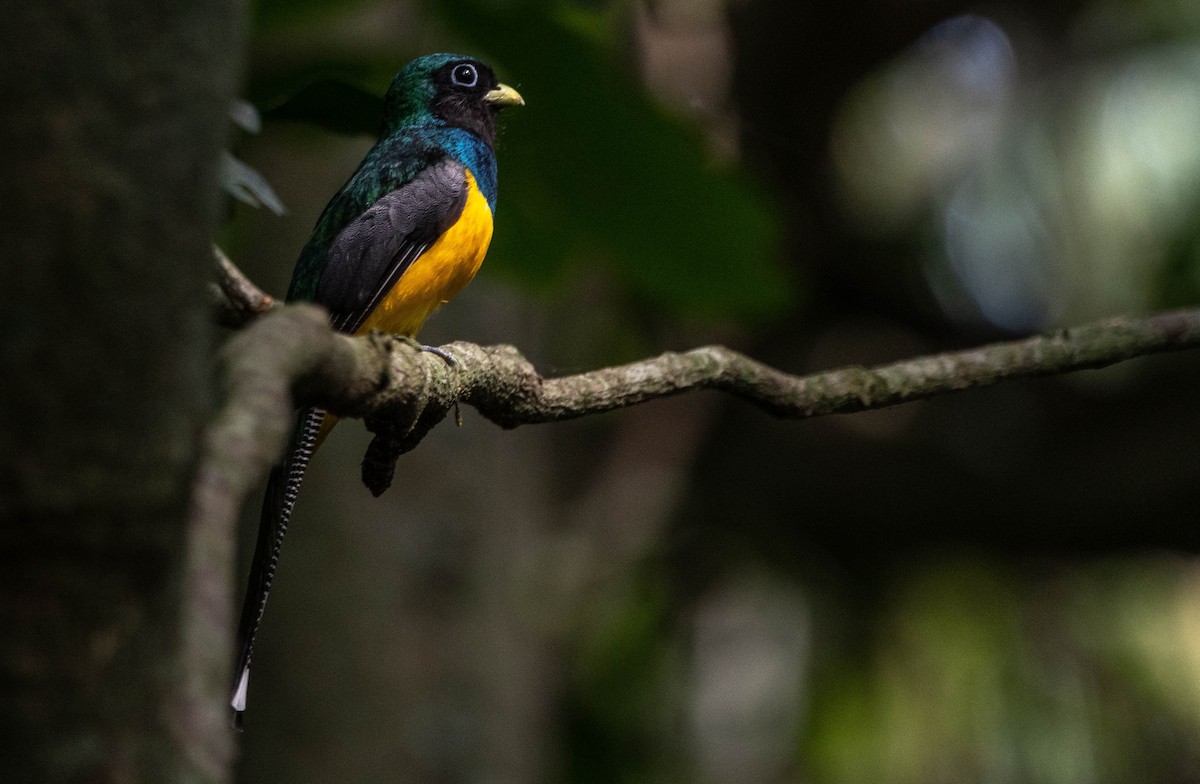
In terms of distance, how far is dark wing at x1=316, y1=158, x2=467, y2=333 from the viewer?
3.45 meters

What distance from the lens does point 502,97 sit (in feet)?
12.9

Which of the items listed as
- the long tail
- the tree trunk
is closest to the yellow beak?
the long tail

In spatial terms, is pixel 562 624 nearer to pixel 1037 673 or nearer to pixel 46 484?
pixel 1037 673

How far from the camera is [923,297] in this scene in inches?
322

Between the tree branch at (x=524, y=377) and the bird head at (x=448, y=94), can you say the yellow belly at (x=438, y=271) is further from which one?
the tree branch at (x=524, y=377)

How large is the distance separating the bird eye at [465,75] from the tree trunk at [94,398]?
3.19 m

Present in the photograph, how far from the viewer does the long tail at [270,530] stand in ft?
9.55

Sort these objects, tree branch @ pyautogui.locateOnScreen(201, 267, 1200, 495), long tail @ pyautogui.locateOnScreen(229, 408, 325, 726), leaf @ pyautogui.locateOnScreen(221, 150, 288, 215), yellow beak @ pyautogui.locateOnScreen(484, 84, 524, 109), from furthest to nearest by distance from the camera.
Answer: yellow beak @ pyautogui.locateOnScreen(484, 84, 524, 109) → long tail @ pyautogui.locateOnScreen(229, 408, 325, 726) → leaf @ pyautogui.locateOnScreen(221, 150, 288, 215) → tree branch @ pyautogui.locateOnScreen(201, 267, 1200, 495)

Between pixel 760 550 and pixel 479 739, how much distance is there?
131 inches

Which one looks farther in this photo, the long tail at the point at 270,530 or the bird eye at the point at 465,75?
the bird eye at the point at 465,75

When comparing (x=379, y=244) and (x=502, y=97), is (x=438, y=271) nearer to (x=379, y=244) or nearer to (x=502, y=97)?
(x=379, y=244)

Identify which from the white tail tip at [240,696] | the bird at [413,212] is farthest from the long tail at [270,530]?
the bird at [413,212]

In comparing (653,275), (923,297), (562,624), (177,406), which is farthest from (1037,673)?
(177,406)

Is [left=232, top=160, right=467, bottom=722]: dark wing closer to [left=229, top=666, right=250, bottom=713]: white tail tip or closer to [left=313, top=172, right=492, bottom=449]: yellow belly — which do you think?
[left=313, top=172, right=492, bottom=449]: yellow belly
